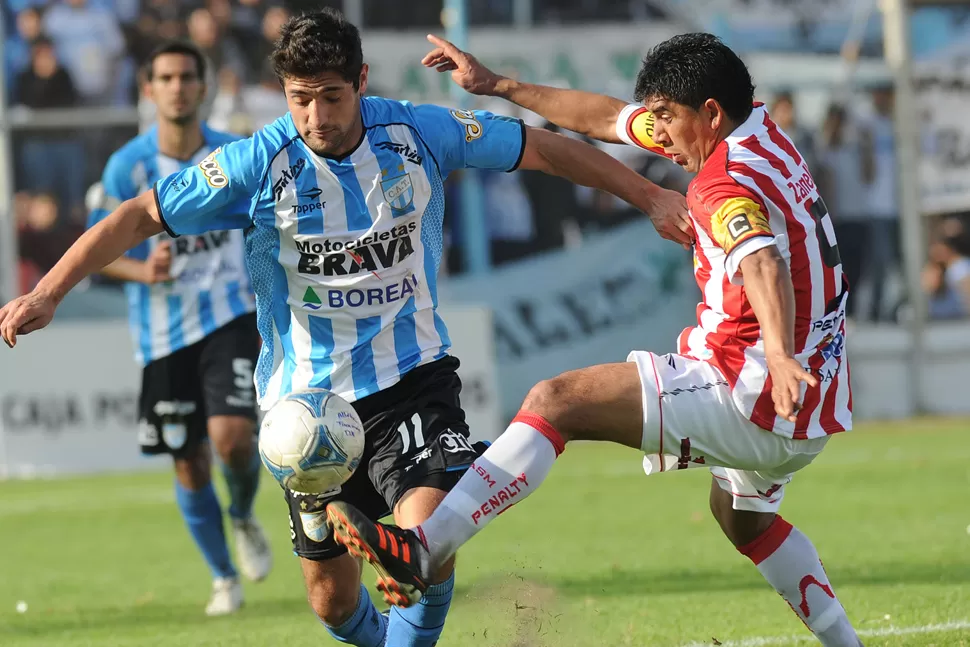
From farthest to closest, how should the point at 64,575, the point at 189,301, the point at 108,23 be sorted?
the point at 108,23, the point at 64,575, the point at 189,301

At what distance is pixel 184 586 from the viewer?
27.5 ft

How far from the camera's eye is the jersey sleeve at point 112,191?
26.0ft

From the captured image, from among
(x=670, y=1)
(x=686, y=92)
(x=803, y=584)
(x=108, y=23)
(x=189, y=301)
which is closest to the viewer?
(x=686, y=92)

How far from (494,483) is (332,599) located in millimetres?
1102

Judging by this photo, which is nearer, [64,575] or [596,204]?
[64,575]

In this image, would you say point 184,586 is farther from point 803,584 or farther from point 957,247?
point 957,247

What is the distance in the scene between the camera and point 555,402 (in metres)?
4.52

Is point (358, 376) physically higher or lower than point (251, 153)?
lower

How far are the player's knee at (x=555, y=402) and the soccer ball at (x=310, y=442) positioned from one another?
1.93 feet

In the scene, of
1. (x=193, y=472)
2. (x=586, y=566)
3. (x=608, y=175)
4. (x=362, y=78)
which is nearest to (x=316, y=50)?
(x=362, y=78)

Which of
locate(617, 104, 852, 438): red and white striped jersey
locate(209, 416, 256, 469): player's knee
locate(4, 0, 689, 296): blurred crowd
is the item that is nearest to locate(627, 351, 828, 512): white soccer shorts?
locate(617, 104, 852, 438): red and white striped jersey

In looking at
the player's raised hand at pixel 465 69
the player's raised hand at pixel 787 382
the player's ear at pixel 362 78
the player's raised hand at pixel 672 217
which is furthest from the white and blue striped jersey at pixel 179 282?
the player's raised hand at pixel 787 382

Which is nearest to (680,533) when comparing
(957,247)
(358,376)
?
(358,376)

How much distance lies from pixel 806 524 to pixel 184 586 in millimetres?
3895
